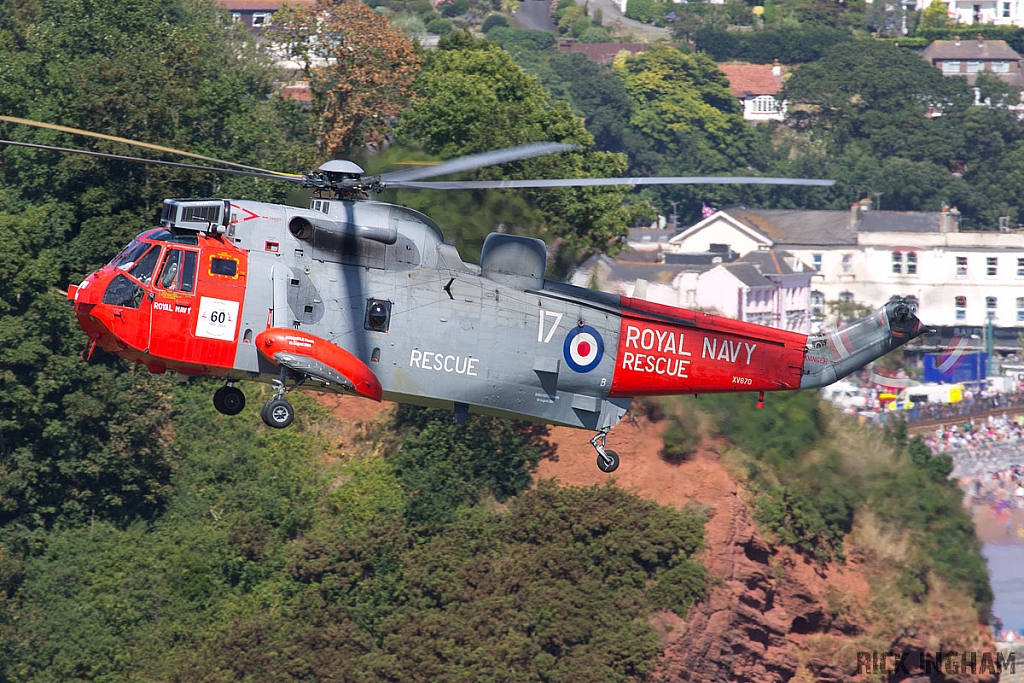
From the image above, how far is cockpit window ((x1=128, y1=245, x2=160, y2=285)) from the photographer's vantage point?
67.2 ft

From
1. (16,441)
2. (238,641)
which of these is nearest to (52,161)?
(16,441)

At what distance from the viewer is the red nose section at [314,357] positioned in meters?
20.5

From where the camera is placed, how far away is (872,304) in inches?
3529

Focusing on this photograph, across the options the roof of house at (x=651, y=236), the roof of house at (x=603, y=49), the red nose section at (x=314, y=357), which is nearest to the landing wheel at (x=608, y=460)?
the red nose section at (x=314, y=357)

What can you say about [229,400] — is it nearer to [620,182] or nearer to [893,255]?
[620,182]

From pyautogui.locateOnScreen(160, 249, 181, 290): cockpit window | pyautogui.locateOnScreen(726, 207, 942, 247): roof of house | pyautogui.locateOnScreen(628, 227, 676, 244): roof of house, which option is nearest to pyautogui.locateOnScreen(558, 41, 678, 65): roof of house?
pyautogui.locateOnScreen(628, 227, 676, 244): roof of house

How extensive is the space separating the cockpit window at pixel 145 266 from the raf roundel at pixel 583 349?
262 inches

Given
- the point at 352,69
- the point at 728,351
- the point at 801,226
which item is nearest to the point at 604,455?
the point at 728,351

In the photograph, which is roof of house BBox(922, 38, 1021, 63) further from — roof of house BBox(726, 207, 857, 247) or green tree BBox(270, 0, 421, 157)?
green tree BBox(270, 0, 421, 157)

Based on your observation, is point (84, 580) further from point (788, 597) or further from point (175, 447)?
point (788, 597)

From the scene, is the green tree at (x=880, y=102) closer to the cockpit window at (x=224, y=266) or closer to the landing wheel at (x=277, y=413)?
the landing wheel at (x=277, y=413)

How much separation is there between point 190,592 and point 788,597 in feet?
59.4

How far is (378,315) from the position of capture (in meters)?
21.2

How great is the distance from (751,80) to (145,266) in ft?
565
